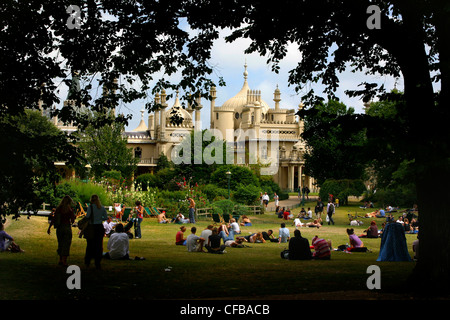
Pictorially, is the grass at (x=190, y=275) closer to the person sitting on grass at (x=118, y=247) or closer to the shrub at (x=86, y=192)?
the person sitting on grass at (x=118, y=247)

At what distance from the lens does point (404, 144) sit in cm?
851

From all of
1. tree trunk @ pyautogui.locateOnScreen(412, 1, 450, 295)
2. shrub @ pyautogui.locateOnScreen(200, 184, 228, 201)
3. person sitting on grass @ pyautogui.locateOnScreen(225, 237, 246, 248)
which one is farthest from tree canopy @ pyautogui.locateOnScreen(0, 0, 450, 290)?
shrub @ pyautogui.locateOnScreen(200, 184, 228, 201)

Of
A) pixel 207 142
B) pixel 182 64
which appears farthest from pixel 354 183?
pixel 182 64

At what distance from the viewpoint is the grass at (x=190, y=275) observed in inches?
393

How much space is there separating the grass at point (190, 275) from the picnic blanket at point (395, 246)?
0.52 m

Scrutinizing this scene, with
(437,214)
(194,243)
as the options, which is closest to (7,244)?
(194,243)

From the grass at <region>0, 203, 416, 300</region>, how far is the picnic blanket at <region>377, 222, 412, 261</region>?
0.52 m

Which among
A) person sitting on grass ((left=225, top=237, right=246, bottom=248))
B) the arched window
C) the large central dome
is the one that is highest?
the large central dome

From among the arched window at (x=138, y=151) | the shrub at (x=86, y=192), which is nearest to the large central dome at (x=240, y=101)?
the arched window at (x=138, y=151)

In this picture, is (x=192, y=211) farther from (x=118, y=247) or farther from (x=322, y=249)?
(x=118, y=247)

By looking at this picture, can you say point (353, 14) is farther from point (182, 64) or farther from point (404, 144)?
point (182, 64)

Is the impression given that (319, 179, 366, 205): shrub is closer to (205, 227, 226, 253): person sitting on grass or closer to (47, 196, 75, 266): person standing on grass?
(205, 227, 226, 253): person sitting on grass

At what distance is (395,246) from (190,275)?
6454 millimetres

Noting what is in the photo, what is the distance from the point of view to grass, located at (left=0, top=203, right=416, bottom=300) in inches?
393
